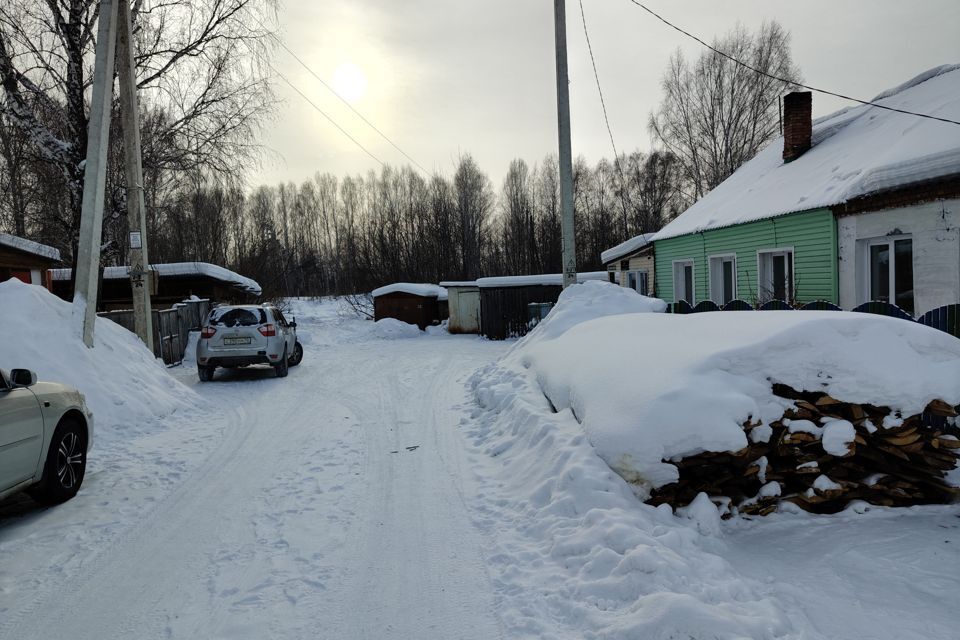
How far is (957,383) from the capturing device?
4.55m

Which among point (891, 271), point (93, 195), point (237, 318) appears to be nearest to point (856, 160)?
point (891, 271)

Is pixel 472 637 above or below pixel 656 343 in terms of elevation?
below

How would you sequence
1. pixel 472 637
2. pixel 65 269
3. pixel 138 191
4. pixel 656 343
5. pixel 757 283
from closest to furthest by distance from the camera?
pixel 472 637
pixel 656 343
pixel 138 191
pixel 757 283
pixel 65 269

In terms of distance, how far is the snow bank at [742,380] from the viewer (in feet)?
14.3

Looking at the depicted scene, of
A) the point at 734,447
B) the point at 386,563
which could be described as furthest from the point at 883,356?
the point at 386,563

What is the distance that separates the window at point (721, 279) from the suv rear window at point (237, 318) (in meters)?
13.4

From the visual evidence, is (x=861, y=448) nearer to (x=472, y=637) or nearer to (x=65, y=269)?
(x=472, y=637)

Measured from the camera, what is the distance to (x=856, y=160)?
41.4 feet

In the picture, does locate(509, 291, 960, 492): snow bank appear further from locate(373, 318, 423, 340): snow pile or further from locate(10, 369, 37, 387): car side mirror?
locate(373, 318, 423, 340): snow pile

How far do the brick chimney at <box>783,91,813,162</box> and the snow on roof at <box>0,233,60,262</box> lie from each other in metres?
20.5

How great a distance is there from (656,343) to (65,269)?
Answer: 25.7 metres

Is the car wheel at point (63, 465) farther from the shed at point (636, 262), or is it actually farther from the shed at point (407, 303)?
the shed at point (407, 303)

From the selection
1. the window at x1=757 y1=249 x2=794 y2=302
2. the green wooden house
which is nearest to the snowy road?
the green wooden house

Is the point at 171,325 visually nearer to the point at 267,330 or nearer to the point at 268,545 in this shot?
the point at 267,330
